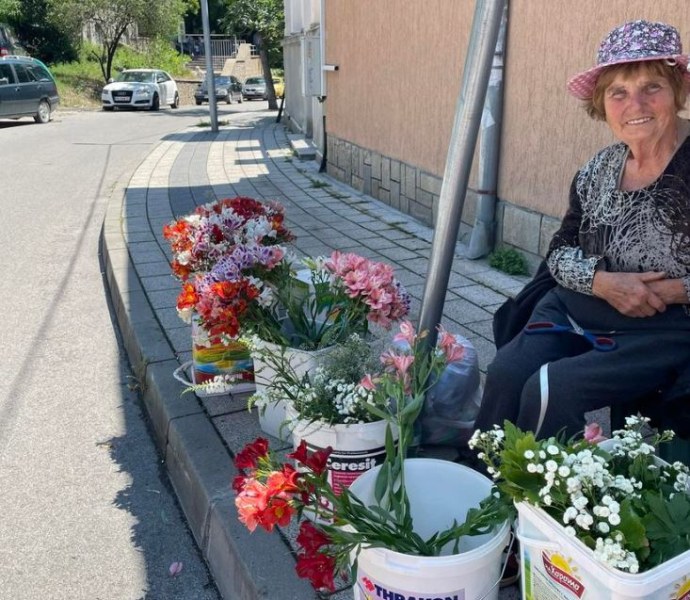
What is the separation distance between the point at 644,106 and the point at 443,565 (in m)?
1.43

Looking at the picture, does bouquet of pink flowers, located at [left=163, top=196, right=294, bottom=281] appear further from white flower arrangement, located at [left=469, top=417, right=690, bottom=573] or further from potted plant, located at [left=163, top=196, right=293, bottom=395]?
white flower arrangement, located at [left=469, top=417, right=690, bottom=573]

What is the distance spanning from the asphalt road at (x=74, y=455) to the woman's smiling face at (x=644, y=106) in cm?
198

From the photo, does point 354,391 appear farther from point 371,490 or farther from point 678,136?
point 678,136

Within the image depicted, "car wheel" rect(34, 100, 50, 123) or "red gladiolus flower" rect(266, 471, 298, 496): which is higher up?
"red gladiolus flower" rect(266, 471, 298, 496)

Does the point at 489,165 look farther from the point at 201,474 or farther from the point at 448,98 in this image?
the point at 201,474

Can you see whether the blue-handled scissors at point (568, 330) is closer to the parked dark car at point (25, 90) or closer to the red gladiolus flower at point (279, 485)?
the red gladiolus flower at point (279, 485)

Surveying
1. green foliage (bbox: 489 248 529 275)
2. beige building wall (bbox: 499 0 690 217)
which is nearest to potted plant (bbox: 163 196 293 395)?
beige building wall (bbox: 499 0 690 217)

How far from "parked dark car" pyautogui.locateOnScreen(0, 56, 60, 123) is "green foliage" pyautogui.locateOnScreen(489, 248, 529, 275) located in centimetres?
1656

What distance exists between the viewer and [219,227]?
10.3 feet

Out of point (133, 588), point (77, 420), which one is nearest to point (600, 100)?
point (133, 588)

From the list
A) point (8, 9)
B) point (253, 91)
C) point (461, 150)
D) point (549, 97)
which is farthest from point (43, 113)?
point (461, 150)

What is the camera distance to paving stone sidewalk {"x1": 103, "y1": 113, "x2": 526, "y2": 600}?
7.77ft

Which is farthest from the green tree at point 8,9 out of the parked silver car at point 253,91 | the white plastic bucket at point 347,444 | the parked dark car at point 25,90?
the white plastic bucket at point 347,444

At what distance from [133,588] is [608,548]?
5.52ft
